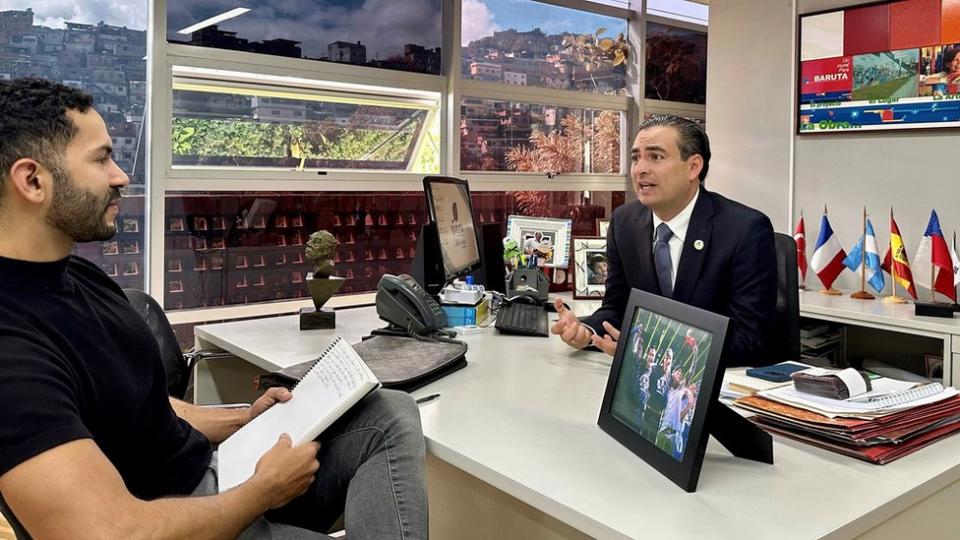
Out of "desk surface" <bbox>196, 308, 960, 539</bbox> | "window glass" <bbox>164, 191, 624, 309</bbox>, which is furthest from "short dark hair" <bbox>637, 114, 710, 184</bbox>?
"window glass" <bbox>164, 191, 624, 309</bbox>

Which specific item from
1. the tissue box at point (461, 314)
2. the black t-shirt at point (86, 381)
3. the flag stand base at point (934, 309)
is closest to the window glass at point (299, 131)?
the tissue box at point (461, 314)

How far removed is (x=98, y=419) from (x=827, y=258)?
322 cm

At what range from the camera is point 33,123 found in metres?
1.15

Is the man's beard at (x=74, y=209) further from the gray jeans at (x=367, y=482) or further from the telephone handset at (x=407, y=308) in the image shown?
the telephone handset at (x=407, y=308)

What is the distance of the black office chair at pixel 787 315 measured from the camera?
2352 millimetres

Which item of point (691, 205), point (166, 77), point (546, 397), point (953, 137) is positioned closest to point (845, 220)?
point (953, 137)

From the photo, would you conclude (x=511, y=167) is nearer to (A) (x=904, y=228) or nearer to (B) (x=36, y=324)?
(A) (x=904, y=228)

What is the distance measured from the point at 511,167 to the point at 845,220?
1.98 metres

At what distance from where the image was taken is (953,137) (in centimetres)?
320

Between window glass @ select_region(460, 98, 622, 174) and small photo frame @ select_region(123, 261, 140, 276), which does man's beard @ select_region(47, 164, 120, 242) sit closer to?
small photo frame @ select_region(123, 261, 140, 276)

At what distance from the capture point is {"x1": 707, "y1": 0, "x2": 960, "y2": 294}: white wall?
3307mm

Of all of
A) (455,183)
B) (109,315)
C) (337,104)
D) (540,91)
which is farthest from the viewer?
(540,91)

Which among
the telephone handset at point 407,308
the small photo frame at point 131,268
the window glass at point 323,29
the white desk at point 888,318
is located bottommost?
the white desk at point 888,318

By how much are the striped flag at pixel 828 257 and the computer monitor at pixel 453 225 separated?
1.66 m
